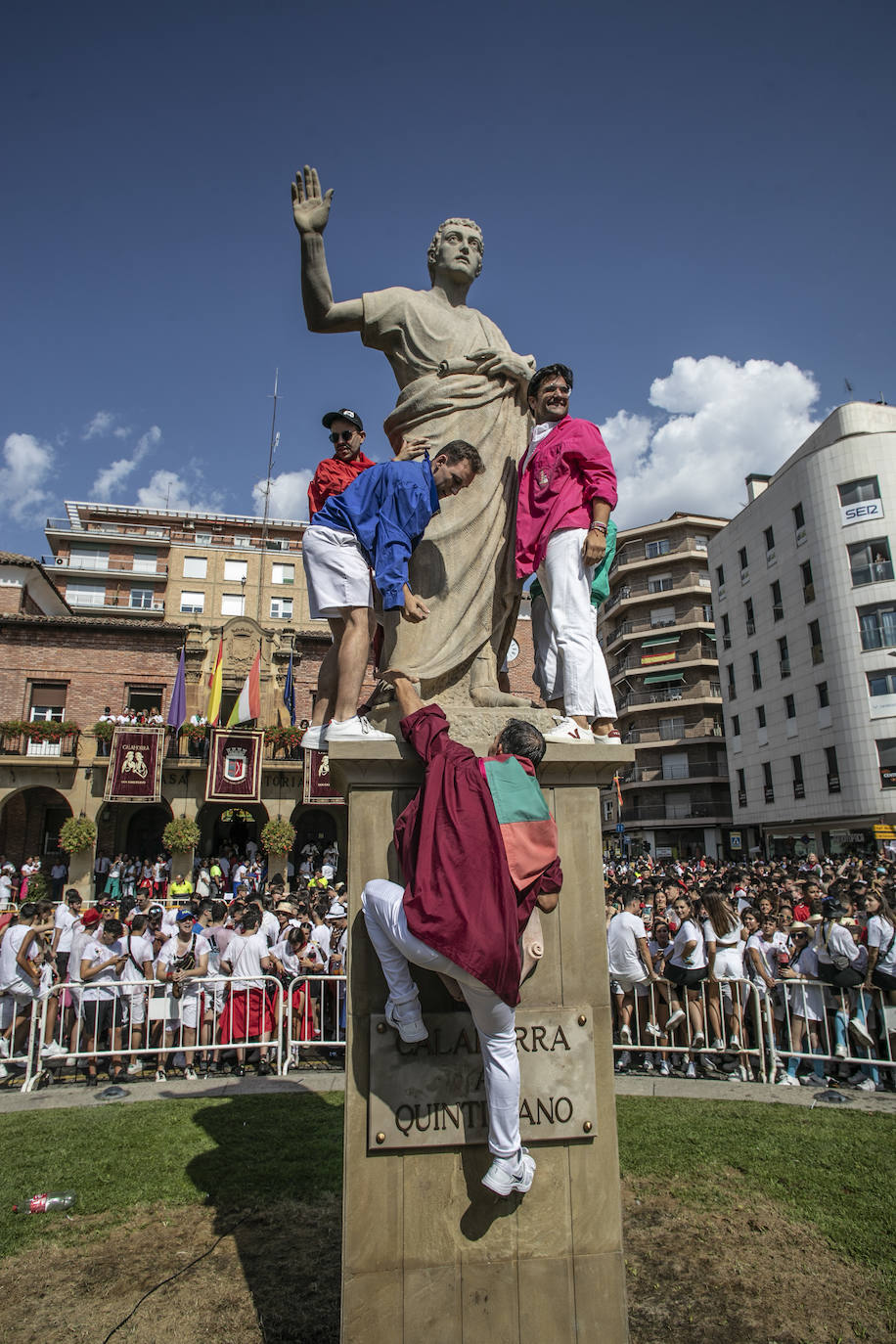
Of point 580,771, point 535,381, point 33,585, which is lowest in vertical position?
point 580,771

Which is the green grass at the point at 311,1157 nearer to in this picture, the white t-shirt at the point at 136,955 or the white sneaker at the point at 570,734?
the white t-shirt at the point at 136,955

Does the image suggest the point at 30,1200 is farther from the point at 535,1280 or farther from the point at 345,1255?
the point at 535,1280

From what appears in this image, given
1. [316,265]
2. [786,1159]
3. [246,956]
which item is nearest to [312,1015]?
[246,956]

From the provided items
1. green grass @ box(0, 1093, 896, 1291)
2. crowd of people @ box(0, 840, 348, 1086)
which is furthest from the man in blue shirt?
crowd of people @ box(0, 840, 348, 1086)

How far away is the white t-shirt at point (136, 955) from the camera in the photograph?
29.6 ft

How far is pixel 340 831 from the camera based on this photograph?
110 feet

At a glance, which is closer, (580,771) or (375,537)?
(580,771)

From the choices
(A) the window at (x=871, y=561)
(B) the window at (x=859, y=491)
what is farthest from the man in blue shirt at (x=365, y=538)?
(B) the window at (x=859, y=491)

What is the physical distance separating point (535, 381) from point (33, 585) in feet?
131

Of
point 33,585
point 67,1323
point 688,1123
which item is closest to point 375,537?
point 67,1323

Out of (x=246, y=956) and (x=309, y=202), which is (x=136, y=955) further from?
(x=309, y=202)

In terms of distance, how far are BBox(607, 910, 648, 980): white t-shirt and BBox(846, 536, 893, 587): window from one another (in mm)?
27143

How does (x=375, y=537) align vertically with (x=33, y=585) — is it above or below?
below

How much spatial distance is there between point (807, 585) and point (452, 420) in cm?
3295
